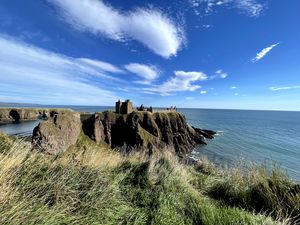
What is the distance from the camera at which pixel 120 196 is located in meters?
4.94

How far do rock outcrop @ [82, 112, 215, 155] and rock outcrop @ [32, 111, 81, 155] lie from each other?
17.4ft

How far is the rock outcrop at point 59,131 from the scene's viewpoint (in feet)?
74.1

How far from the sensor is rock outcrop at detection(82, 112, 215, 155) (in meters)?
37.0

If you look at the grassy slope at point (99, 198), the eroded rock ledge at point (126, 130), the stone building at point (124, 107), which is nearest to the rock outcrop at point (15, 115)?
the stone building at point (124, 107)

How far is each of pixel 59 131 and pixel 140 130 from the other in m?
17.7

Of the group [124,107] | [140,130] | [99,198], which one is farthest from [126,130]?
[99,198]

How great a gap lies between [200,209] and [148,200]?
1.11m

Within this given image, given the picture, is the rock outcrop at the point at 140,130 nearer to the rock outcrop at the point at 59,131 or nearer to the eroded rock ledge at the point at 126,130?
the eroded rock ledge at the point at 126,130

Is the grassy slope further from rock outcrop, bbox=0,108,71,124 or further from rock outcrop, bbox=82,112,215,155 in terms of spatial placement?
rock outcrop, bbox=0,108,71,124

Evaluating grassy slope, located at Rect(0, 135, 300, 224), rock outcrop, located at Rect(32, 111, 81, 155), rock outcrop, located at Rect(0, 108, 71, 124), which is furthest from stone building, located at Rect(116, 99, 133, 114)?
grassy slope, located at Rect(0, 135, 300, 224)

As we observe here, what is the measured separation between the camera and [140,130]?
41344mm

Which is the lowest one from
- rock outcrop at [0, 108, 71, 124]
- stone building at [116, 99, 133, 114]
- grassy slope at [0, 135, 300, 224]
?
rock outcrop at [0, 108, 71, 124]

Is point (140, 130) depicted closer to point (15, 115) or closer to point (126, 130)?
point (126, 130)

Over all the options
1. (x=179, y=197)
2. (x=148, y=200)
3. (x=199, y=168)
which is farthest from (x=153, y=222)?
(x=199, y=168)
